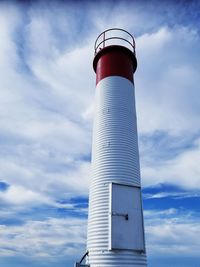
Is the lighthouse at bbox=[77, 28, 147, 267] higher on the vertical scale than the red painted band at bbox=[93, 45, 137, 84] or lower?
lower

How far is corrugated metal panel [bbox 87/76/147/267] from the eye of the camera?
1058cm

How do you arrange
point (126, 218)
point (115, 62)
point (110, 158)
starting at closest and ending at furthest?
1. point (126, 218)
2. point (110, 158)
3. point (115, 62)

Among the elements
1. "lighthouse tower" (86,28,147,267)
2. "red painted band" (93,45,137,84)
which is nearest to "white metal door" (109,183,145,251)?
"lighthouse tower" (86,28,147,267)

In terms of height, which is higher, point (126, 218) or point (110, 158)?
point (110, 158)

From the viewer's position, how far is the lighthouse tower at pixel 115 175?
10609 mm

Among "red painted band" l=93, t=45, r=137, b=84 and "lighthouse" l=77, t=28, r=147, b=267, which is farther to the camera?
"red painted band" l=93, t=45, r=137, b=84

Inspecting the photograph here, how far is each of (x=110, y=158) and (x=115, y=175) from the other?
87 cm

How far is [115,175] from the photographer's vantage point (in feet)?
38.5

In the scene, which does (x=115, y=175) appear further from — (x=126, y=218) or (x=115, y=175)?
(x=126, y=218)

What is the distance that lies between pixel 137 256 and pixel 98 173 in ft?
12.8

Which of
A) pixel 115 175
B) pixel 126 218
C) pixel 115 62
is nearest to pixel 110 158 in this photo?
pixel 115 175

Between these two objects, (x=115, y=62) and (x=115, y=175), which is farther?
(x=115, y=62)

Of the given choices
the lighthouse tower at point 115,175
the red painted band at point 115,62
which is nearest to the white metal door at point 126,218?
the lighthouse tower at point 115,175

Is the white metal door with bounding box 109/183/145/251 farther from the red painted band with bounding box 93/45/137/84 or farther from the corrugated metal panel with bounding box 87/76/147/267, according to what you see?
the red painted band with bounding box 93/45/137/84
